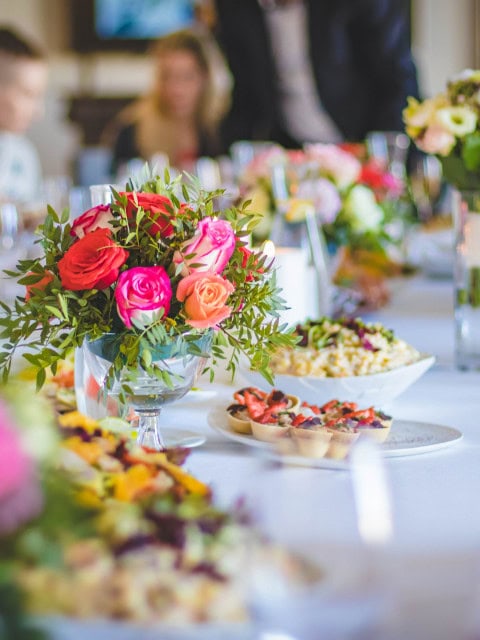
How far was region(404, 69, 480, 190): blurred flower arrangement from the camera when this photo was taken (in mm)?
1395

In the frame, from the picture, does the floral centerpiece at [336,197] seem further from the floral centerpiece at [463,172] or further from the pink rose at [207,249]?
the pink rose at [207,249]

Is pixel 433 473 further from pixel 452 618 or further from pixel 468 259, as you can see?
pixel 468 259

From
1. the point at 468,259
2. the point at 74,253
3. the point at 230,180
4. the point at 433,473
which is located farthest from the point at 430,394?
the point at 230,180

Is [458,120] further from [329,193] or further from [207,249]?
[207,249]

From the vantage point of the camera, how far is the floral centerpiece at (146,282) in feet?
2.70

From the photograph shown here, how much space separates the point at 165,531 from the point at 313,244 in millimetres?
1179

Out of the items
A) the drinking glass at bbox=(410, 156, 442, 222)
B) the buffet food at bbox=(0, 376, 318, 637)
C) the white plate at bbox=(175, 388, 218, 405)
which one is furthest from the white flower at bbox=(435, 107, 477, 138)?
the drinking glass at bbox=(410, 156, 442, 222)

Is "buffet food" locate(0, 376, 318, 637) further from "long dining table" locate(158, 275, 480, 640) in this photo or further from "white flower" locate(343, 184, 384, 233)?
"white flower" locate(343, 184, 384, 233)

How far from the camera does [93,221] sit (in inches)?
33.9

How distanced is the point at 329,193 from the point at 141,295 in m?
1.13

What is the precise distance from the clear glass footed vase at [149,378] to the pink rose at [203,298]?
39mm

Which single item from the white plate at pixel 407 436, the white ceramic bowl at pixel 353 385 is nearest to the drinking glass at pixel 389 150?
the white ceramic bowl at pixel 353 385

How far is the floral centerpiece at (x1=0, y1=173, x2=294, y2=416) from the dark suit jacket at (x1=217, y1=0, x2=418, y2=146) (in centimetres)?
355

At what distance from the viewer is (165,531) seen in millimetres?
470
